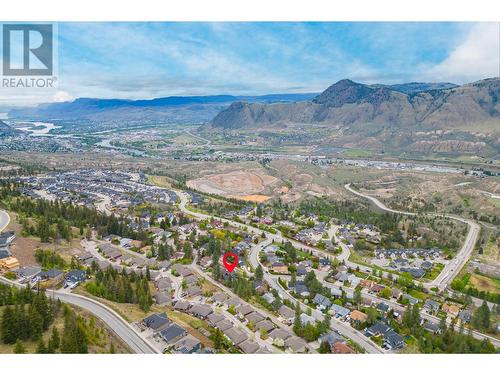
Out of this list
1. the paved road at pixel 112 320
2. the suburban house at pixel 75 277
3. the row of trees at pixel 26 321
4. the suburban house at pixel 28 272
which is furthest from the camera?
the suburban house at pixel 28 272

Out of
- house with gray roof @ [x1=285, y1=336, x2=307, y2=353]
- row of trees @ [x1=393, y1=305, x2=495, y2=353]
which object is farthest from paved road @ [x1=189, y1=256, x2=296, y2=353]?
row of trees @ [x1=393, y1=305, x2=495, y2=353]

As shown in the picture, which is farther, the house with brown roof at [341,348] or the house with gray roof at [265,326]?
the house with gray roof at [265,326]

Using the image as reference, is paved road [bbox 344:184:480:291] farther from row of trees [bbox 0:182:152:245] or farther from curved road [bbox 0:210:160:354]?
row of trees [bbox 0:182:152:245]

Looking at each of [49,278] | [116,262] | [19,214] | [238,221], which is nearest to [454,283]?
[238,221]

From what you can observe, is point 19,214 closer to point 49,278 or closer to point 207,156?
point 49,278

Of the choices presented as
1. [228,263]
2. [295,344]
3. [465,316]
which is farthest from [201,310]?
[465,316]

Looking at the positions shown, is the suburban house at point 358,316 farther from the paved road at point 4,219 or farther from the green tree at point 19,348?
the paved road at point 4,219

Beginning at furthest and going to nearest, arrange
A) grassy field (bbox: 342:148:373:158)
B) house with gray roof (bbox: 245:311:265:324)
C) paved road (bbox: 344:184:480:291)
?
1. grassy field (bbox: 342:148:373:158)
2. paved road (bbox: 344:184:480:291)
3. house with gray roof (bbox: 245:311:265:324)

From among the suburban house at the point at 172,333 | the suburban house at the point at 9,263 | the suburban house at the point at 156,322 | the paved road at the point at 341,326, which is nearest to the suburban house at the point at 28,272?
the suburban house at the point at 9,263
